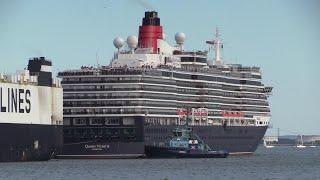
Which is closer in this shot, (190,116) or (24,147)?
(24,147)

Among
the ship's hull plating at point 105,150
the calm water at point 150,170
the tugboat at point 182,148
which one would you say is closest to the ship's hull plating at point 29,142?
the calm water at point 150,170

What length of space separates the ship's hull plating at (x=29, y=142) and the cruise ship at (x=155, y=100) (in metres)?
6.38

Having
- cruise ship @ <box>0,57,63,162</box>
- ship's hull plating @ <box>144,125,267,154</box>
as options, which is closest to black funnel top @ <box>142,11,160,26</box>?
ship's hull plating @ <box>144,125,267,154</box>

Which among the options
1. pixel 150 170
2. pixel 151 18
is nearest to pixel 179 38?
pixel 151 18

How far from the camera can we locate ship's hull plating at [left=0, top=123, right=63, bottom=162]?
13888 centimetres

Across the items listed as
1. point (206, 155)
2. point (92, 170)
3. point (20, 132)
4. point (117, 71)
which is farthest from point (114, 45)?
point (92, 170)

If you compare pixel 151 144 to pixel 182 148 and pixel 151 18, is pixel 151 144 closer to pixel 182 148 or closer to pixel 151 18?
pixel 182 148

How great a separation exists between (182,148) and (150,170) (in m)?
32.7

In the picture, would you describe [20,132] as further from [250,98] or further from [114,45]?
[250,98]

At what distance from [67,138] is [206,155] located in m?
16.8

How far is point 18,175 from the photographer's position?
375ft

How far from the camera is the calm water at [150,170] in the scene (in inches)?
4441

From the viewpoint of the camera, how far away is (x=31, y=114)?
144750mm

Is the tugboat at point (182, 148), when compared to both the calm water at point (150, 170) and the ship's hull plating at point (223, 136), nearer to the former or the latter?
the ship's hull plating at point (223, 136)
